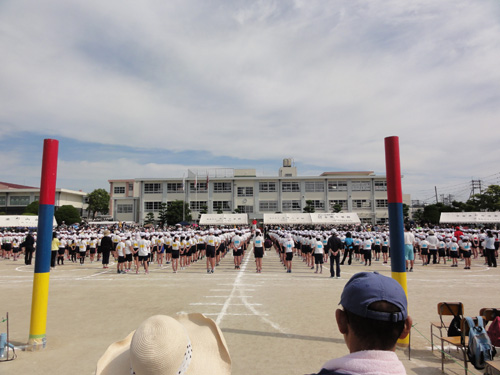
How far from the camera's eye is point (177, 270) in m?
15.7

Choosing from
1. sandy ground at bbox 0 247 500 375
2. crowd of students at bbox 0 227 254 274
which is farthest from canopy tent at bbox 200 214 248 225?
sandy ground at bbox 0 247 500 375

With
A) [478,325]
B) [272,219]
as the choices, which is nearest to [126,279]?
[478,325]

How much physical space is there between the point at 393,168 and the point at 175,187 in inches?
2450

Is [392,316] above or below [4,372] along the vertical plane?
above

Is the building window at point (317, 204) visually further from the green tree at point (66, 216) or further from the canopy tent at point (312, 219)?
the green tree at point (66, 216)

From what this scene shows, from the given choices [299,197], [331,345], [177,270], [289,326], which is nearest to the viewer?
[331,345]

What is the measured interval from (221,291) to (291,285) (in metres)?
2.58

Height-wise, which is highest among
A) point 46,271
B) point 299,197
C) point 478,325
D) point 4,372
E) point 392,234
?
point 299,197

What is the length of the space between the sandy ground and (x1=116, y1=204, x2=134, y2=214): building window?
177 ft

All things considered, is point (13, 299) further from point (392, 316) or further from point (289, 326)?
point (392, 316)

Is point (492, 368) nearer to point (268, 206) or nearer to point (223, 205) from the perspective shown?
point (268, 206)

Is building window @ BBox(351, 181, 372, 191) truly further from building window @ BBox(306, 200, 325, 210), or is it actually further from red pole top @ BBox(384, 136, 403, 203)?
red pole top @ BBox(384, 136, 403, 203)

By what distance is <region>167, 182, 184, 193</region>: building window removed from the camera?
65.8 m

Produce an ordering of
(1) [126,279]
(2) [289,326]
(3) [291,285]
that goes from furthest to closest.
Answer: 1. (1) [126,279]
2. (3) [291,285]
3. (2) [289,326]
